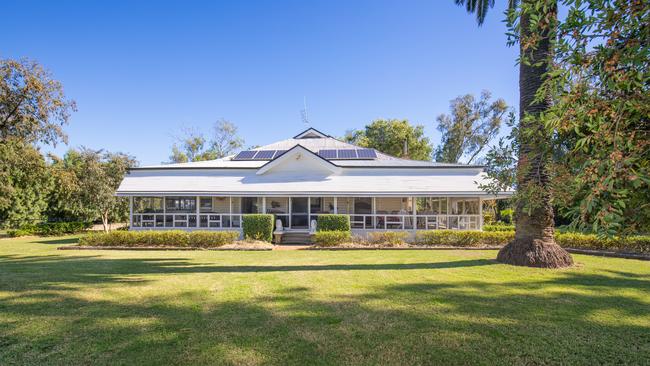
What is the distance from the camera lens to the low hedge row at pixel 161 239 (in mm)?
15945

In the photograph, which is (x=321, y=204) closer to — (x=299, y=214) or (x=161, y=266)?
(x=299, y=214)

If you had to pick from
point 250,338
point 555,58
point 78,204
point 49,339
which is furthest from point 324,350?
point 78,204

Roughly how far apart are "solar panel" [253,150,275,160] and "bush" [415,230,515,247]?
13.2 m

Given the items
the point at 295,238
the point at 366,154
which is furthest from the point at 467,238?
the point at 366,154

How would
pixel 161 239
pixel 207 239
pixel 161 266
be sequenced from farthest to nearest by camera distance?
pixel 161 239 → pixel 207 239 → pixel 161 266

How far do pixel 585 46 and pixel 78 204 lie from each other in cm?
3084

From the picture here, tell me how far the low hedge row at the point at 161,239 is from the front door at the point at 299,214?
5.12m

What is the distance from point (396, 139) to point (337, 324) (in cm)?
3970

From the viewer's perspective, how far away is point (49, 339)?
482 centimetres

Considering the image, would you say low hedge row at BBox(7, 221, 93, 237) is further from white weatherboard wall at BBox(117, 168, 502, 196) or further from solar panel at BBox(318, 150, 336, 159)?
solar panel at BBox(318, 150, 336, 159)

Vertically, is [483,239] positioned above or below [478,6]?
below

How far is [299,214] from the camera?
2025 centimetres

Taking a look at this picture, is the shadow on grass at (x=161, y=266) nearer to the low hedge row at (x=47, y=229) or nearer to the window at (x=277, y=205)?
the window at (x=277, y=205)

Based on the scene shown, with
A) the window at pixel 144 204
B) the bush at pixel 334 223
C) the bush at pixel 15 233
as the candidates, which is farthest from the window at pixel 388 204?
the bush at pixel 15 233
